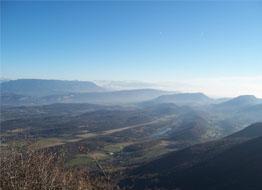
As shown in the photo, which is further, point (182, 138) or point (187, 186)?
point (182, 138)

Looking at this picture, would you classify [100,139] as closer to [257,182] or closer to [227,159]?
[227,159]

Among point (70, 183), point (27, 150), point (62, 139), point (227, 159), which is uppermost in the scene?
point (27, 150)

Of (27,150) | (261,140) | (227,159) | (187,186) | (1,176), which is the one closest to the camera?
(1,176)

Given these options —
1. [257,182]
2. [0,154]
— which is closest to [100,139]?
[257,182]

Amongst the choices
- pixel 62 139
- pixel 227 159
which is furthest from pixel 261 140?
pixel 62 139

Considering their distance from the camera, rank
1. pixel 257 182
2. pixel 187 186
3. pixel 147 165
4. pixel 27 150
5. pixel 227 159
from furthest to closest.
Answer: pixel 147 165, pixel 227 159, pixel 187 186, pixel 257 182, pixel 27 150

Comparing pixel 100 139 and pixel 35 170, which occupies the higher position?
pixel 35 170
